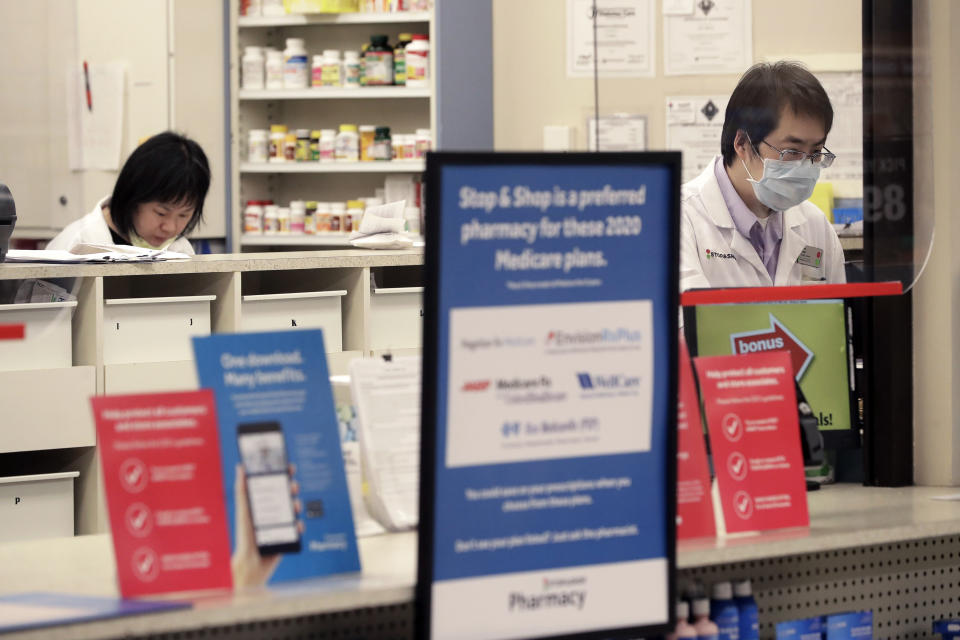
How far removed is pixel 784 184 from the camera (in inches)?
103

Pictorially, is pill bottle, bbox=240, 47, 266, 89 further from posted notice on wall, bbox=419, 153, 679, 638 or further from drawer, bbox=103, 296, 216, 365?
posted notice on wall, bbox=419, 153, 679, 638

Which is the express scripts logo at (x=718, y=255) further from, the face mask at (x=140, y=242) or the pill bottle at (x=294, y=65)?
the pill bottle at (x=294, y=65)

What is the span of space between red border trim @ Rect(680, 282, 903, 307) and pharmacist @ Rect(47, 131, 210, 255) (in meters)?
2.79

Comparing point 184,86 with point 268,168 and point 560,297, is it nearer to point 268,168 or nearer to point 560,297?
point 268,168

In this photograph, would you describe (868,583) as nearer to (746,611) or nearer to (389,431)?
(746,611)

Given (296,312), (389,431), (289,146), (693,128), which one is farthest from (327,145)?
(389,431)

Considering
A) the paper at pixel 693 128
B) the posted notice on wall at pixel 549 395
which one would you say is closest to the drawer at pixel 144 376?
the paper at pixel 693 128

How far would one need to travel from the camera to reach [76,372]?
3760 mm

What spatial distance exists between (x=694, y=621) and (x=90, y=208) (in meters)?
5.02

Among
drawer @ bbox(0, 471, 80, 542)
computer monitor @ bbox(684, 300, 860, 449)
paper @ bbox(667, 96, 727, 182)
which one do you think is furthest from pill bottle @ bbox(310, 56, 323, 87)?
computer monitor @ bbox(684, 300, 860, 449)

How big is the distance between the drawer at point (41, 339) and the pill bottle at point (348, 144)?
268 centimetres

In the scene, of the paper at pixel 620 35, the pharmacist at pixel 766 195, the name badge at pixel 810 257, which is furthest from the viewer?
the paper at pixel 620 35

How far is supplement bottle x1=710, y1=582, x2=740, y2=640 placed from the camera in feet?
5.63

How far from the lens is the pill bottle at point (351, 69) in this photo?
6281 millimetres
